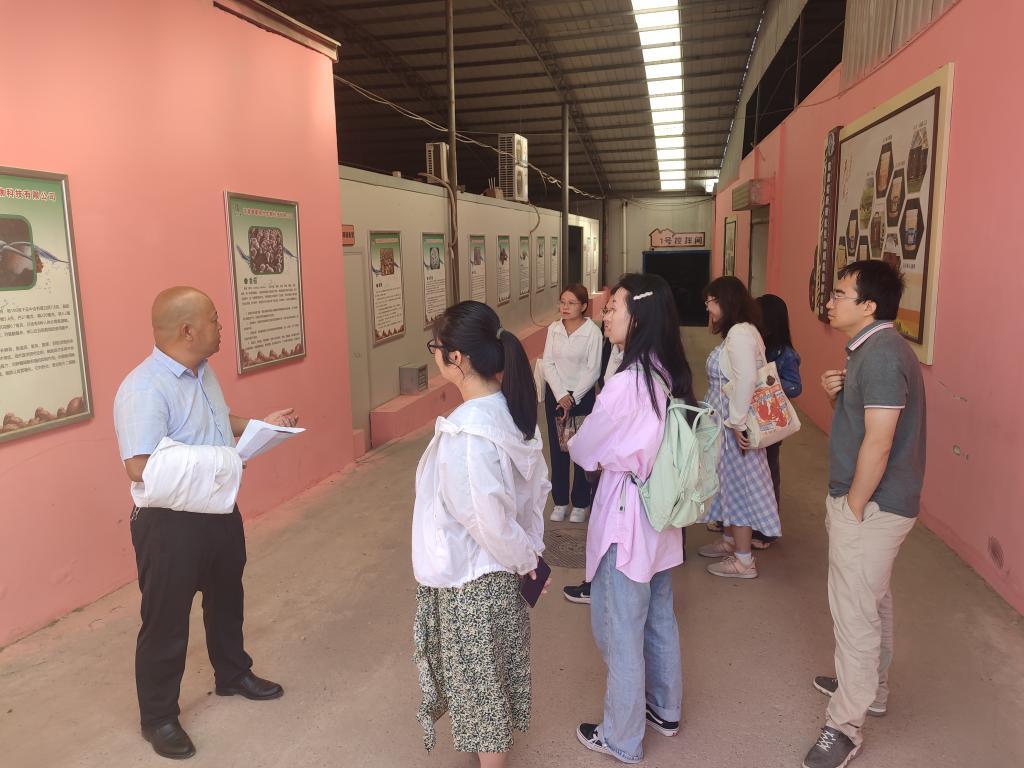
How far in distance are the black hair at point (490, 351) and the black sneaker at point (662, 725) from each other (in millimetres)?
1122

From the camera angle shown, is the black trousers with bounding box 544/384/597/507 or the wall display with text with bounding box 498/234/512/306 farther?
the wall display with text with bounding box 498/234/512/306

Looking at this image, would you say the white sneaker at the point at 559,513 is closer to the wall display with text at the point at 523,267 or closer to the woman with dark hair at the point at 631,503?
the woman with dark hair at the point at 631,503

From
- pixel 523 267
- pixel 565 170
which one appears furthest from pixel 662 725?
pixel 565 170

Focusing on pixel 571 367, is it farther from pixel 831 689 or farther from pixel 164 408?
pixel 164 408

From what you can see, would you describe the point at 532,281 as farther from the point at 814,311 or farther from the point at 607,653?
the point at 607,653

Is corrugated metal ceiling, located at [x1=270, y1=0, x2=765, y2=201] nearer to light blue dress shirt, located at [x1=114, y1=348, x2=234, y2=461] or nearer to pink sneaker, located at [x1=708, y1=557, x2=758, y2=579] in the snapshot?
→ pink sneaker, located at [x1=708, y1=557, x2=758, y2=579]

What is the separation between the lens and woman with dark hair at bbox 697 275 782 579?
307 centimetres

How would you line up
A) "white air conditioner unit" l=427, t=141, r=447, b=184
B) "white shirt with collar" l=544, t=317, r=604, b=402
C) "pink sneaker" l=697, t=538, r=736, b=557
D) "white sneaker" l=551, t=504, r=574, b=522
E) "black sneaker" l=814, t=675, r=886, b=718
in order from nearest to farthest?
"black sneaker" l=814, t=675, r=886, b=718
"pink sneaker" l=697, t=538, r=736, b=557
"white shirt with collar" l=544, t=317, r=604, b=402
"white sneaker" l=551, t=504, r=574, b=522
"white air conditioner unit" l=427, t=141, r=447, b=184

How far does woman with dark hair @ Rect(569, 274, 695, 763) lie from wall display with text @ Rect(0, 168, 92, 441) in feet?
7.49

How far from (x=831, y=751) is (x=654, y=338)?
1.35 m

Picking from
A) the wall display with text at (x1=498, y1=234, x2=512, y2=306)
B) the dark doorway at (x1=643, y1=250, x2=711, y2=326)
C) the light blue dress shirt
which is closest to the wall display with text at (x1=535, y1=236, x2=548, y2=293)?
the wall display with text at (x1=498, y1=234, x2=512, y2=306)

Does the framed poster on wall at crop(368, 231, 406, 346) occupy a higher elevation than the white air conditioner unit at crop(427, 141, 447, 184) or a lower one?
lower

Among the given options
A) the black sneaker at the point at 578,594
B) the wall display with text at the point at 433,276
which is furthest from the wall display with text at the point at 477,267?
the black sneaker at the point at 578,594

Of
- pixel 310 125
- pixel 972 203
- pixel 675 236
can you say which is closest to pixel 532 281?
pixel 675 236
